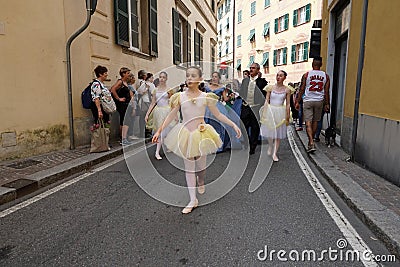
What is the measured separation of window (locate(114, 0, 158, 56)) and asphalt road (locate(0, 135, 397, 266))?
17.7 feet

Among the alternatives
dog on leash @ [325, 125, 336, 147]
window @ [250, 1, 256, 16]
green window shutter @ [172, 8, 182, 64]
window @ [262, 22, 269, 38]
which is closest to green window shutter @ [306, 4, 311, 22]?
window @ [262, 22, 269, 38]

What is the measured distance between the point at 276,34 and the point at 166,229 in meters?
29.6

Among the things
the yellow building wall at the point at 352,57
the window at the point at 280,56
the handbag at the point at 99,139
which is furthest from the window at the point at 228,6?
the handbag at the point at 99,139

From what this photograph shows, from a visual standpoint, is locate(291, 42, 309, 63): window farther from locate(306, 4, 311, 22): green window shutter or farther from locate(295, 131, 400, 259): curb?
locate(295, 131, 400, 259): curb

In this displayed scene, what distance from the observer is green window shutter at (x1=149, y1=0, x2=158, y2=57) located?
10.4m

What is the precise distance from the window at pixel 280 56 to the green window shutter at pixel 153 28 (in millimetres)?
20188

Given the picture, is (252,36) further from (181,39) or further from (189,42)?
(181,39)

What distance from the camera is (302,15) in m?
25.6

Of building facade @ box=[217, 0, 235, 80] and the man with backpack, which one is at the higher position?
building facade @ box=[217, 0, 235, 80]

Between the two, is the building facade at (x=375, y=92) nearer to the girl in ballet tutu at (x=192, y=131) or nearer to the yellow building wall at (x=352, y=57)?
the yellow building wall at (x=352, y=57)

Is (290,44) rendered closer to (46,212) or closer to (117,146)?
(117,146)

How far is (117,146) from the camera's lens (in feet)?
23.7

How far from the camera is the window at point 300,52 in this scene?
986 inches

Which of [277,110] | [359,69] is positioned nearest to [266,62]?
[277,110]
